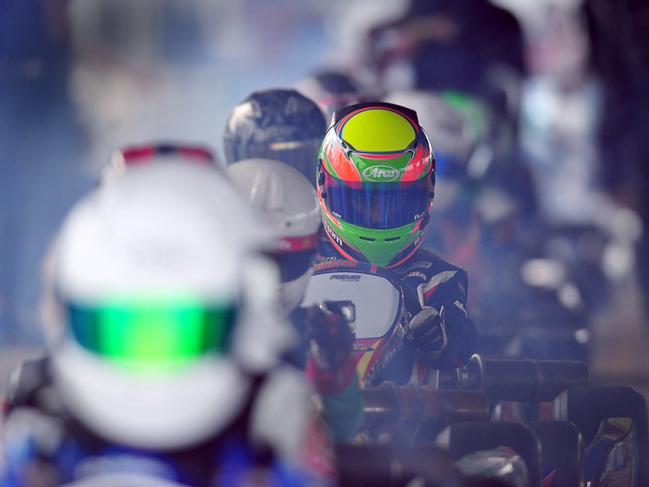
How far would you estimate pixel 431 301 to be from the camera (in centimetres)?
546

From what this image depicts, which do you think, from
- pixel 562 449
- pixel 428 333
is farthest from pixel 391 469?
pixel 428 333

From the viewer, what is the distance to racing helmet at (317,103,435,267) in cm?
566

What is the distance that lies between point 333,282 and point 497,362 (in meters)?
0.71

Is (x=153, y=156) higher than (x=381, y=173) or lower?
higher

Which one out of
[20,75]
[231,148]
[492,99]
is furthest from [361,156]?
[492,99]

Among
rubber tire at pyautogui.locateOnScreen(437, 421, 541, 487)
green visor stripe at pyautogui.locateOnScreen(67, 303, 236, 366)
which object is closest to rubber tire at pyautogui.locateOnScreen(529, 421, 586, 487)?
rubber tire at pyautogui.locateOnScreen(437, 421, 541, 487)

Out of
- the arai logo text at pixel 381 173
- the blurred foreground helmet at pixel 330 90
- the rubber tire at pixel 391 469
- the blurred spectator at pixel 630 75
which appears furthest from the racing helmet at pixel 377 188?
the blurred spectator at pixel 630 75

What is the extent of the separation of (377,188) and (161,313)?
2733 mm

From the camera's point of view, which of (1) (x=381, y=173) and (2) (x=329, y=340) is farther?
(1) (x=381, y=173)

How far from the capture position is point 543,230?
595 inches

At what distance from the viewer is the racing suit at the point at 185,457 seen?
3.10 metres

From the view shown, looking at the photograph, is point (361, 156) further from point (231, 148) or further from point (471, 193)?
point (471, 193)

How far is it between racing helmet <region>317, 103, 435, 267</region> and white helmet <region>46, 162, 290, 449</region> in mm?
2487

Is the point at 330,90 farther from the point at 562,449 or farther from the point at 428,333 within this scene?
the point at 562,449
